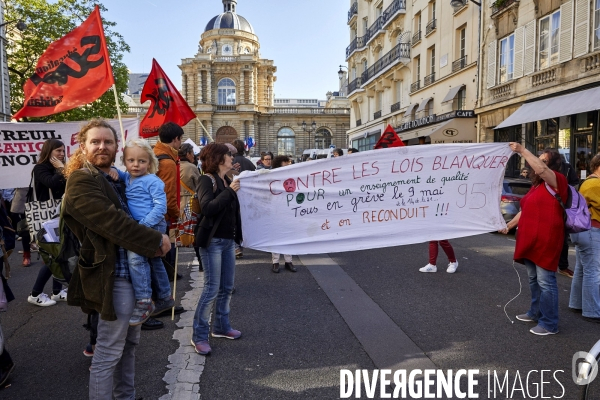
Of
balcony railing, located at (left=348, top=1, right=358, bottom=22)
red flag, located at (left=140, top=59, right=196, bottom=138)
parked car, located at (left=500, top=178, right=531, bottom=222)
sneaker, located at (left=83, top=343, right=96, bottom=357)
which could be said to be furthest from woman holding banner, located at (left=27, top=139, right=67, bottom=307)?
balcony railing, located at (left=348, top=1, right=358, bottom=22)

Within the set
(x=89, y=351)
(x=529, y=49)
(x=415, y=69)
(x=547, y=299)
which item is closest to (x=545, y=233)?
(x=547, y=299)

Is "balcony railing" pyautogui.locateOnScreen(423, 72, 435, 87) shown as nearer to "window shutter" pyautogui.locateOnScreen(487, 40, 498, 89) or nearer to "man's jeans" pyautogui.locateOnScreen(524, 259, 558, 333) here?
"window shutter" pyautogui.locateOnScreen(487, 40, 498, 89)

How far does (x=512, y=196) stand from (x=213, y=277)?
8.77m

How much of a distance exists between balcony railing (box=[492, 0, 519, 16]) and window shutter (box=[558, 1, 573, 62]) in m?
3.09

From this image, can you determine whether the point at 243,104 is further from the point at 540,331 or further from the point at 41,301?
the point at 540,331

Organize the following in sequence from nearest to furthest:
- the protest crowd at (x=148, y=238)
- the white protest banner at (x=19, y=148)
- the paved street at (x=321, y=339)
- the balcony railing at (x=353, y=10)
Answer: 1. the protest crowd at (x=148, y=238)
2. the paved street at (x=321, y=339)
3. the white protest banner at (x=19, y=148)
4. the balcony railing at (x=353, y=10)

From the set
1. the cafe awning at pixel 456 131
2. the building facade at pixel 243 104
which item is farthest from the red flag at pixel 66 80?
the building facade at pixel 243 104

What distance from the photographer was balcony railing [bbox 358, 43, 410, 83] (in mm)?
28281

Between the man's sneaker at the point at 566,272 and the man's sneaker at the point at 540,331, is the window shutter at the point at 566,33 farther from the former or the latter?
the man's sneaker at the point at 540,331

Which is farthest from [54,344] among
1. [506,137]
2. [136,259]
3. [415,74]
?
[415,74]

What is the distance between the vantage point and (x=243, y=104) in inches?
2847

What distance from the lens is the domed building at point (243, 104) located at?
71.6 metres

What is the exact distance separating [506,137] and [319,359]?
18043mm

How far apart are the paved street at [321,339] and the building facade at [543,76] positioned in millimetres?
9600
